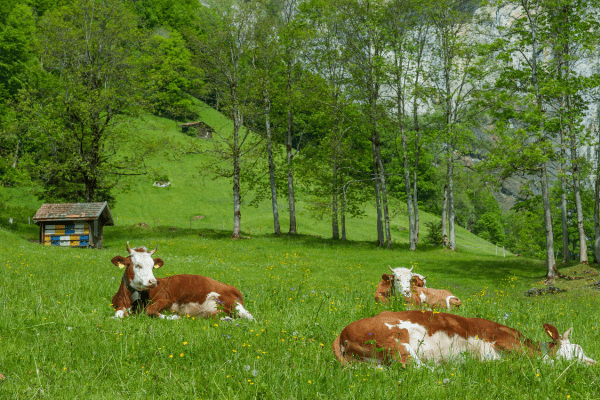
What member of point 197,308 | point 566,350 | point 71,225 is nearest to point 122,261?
point 197,308

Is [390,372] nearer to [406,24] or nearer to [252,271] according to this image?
[252,271]

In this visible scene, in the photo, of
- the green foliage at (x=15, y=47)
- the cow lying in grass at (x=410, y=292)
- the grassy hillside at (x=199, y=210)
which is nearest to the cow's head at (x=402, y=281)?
the cow lying in grass at (x=410, y=292)

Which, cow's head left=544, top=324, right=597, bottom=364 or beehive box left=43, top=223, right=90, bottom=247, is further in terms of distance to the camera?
beehive box left=43, top=223, right=90, bottom=247

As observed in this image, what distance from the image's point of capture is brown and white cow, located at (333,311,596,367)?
189 inches

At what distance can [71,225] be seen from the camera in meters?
28.5

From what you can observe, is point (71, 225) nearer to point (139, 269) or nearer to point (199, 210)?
point (139, 269)

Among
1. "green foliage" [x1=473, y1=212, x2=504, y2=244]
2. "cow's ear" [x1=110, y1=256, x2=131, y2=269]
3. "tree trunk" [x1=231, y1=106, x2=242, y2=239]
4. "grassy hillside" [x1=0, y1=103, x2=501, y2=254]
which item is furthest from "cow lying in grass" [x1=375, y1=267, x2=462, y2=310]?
"green foliage" [x1=473, y1=212, x2=504, y2=244]

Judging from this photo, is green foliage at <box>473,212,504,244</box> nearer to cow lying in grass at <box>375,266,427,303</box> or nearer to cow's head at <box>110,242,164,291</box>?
cow lying in grass at <box>375,266,427,303</box>

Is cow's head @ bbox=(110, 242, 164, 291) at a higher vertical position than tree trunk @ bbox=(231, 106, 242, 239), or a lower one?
lower

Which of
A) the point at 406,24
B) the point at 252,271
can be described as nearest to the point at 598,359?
the point at 252,271

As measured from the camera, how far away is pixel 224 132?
3000 inches

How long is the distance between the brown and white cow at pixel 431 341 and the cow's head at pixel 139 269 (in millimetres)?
3422

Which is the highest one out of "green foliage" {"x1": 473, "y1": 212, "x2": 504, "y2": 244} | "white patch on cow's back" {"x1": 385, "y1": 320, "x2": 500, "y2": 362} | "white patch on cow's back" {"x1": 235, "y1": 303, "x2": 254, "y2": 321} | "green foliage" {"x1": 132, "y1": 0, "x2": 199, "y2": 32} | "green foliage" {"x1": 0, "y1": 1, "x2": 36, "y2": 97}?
"green foliage" {"x1": 132, "y1": 0, "x2": 199, "y2": 32}

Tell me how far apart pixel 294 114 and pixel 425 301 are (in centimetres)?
3289
